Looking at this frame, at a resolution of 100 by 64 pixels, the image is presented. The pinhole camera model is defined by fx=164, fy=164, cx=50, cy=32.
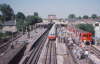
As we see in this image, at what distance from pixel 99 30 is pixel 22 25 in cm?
2526

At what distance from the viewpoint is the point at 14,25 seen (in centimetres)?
5559

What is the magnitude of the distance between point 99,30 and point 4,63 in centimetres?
2345

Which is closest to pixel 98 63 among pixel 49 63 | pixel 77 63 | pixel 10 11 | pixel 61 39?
pixel 77 63

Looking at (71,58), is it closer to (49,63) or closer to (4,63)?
(49,63)

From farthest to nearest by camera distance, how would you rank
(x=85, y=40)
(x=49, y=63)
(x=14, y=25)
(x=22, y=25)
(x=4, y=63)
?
(x=14, y=25)
(x=22, y=25)
(x=85, y=40)
(x=49, y=63)
(x=4, y=63)

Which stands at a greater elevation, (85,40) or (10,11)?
(10,11)

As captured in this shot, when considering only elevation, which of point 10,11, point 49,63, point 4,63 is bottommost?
point 49,63

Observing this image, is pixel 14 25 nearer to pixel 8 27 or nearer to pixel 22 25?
pixel 8 27

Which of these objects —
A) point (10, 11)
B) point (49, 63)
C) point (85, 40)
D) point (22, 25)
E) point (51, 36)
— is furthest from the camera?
point (10, 11)

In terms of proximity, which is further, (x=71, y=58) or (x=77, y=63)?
(x=71, y=58)

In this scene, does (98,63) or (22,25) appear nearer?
(98,63)

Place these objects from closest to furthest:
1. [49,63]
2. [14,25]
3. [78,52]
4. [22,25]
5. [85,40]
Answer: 1. [49,63]
2. [78,52]
3. [85,40]
4. [22,25]
5. [14,25]

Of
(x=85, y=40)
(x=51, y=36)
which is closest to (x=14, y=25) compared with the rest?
(x=51, y=36)

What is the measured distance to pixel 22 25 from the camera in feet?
165
